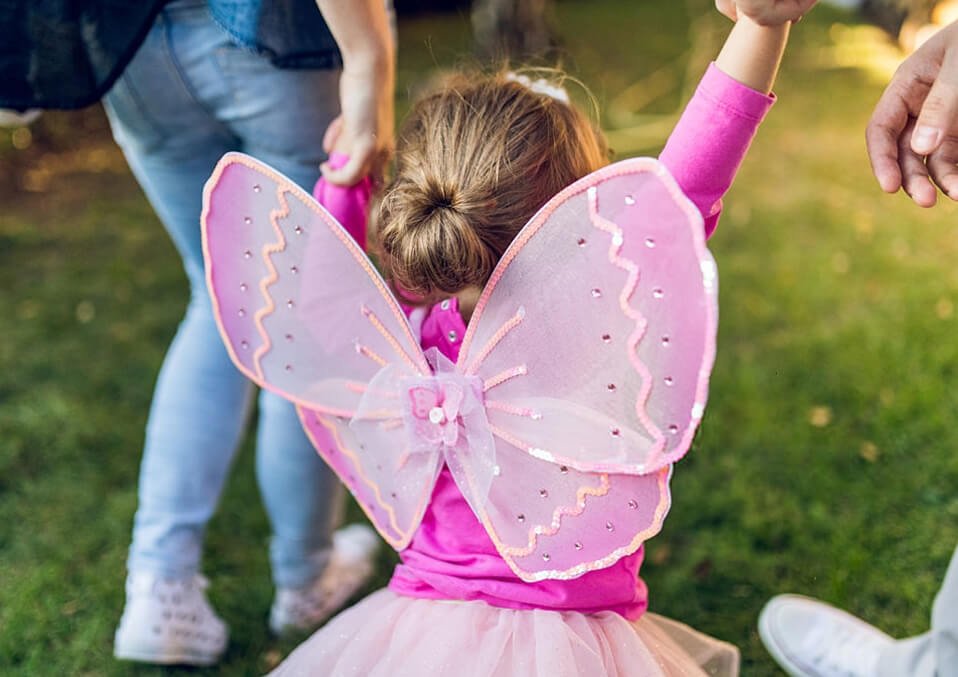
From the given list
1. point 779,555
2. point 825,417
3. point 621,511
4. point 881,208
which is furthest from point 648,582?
point 881,208

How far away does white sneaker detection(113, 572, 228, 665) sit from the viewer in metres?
1.49

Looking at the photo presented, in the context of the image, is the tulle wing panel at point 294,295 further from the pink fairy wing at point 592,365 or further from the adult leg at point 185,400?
the adult leg at point 185,400

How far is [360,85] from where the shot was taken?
3.79 feet

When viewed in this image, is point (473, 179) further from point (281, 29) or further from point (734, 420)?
point (734, 420)

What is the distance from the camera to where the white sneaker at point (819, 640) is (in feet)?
4.86

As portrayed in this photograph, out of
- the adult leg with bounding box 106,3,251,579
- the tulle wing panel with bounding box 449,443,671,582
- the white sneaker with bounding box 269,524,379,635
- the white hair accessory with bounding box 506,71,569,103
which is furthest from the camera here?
the white sneaker with bounding box 269,524,379,635

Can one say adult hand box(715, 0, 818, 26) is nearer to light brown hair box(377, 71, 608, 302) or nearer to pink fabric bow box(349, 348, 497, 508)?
light brown hair box(377, 71, 608, 302)

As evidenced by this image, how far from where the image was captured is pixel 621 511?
1.02 metres

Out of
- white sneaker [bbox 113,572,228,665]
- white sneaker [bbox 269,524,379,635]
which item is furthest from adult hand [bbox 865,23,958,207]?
white sneaker [bbox 113,572,228,665]

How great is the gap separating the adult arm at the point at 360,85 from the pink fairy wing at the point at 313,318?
0.13 meters

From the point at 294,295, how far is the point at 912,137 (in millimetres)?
757

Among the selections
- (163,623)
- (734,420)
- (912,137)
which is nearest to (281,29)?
(912,137)

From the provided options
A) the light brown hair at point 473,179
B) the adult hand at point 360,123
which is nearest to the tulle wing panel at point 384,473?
the light brown hair at point 473,179

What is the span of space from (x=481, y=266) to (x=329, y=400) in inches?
12.5
